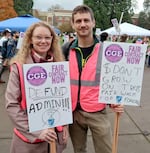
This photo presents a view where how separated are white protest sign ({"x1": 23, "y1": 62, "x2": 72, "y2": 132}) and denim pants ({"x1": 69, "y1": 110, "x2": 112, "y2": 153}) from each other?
475mm

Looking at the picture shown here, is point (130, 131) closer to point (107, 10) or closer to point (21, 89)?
point (21, 89)

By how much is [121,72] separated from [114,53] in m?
0.17

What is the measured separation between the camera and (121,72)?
2512 mm

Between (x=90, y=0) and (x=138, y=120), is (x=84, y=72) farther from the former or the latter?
(x=90, y=0)

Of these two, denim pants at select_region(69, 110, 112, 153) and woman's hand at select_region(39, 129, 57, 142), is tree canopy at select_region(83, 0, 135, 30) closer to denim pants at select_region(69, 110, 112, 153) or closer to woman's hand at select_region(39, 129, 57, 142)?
denim pants at select_region(69, 110, 112, 153)

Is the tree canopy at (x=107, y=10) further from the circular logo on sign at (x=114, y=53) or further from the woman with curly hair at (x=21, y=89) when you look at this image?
the woman with curly hair at (x=21, y=89)

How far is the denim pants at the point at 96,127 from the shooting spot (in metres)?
2.73

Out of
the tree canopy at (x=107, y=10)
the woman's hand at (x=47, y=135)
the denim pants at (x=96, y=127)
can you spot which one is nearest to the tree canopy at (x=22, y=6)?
the tree canopy at (x=107, y=10)

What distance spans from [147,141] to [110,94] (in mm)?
2210

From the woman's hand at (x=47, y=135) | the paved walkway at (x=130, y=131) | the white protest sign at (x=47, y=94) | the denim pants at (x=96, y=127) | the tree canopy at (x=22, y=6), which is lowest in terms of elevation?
the paved walkway at (x=130, y=131)

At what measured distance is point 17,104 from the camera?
2172mm

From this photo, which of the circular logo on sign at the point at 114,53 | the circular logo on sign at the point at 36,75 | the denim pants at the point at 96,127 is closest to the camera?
the circular logo on sign at the point at 36,75

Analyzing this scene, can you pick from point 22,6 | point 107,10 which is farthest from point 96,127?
point 22,6

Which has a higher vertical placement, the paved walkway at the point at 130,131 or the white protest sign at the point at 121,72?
the white protest sign at the point at 121,72
